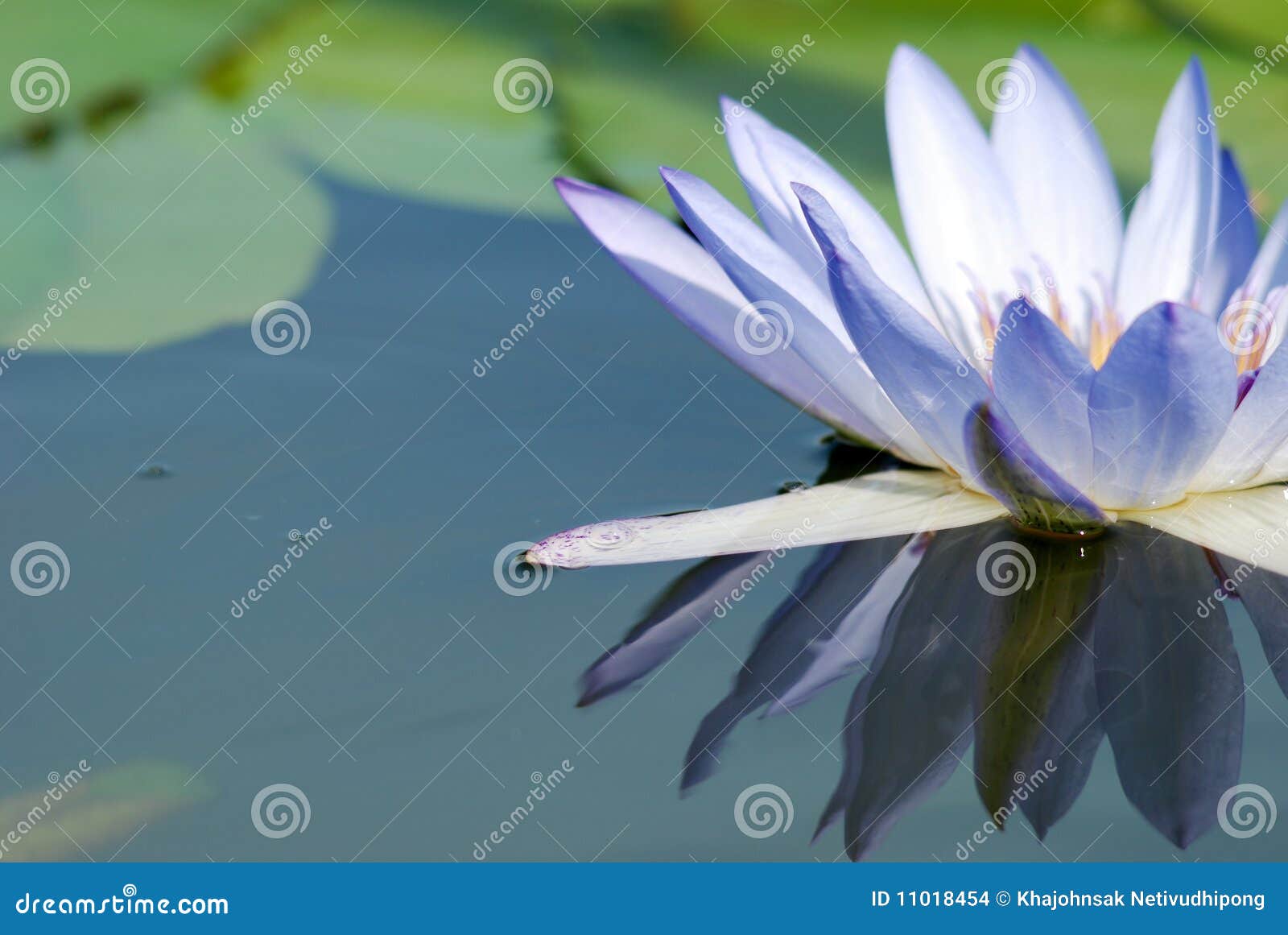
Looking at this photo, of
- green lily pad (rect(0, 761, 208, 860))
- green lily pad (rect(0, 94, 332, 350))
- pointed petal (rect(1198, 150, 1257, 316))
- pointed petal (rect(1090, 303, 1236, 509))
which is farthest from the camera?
green lily pad (rect(0, 94, 332, 350))

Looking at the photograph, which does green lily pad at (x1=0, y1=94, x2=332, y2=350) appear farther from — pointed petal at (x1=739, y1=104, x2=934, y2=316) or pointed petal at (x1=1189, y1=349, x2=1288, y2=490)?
pointed petal at (x1=1189, y1=349, x2=1288, y2=490)

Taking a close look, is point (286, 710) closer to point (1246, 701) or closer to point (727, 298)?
point (727, 298)

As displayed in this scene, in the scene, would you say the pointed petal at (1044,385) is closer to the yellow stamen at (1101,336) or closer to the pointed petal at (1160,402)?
the pointed petal at (1160,402)

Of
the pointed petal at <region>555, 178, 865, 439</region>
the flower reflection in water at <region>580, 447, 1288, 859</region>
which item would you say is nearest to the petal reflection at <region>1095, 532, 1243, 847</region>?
the flower reflection in water at <region>580, 447, 1288, 859</region>

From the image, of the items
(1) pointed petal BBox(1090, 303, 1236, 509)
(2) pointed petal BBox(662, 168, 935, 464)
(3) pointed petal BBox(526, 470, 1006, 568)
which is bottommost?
(3) pointed petal BBox(526, 470, 1006, 568)

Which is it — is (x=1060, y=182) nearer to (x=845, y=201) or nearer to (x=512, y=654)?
(x=845, y=201)

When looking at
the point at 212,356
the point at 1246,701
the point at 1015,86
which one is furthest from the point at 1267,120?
the point at 212,356
